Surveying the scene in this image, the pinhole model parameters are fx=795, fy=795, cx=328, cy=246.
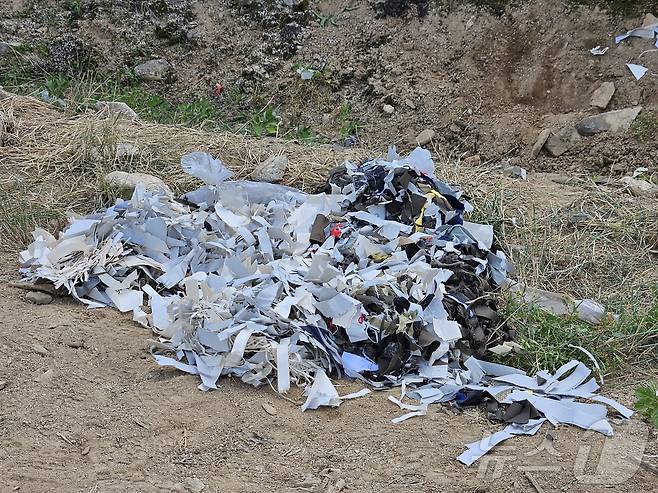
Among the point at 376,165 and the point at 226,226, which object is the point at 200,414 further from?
the point at 376,165

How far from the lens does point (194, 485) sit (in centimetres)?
227

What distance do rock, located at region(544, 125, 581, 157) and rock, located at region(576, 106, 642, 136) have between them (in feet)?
0.16

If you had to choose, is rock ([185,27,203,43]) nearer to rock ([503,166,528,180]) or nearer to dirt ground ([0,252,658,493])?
rock ([503,166,528,180])

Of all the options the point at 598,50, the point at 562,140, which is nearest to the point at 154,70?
the point at 562,140

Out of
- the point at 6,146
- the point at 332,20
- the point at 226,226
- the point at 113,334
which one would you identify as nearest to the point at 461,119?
the point at 332,20

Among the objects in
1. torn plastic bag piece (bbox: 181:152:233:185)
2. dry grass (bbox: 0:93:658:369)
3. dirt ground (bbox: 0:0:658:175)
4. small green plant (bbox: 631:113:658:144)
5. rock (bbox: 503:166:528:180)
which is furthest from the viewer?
dirt ground (bbox: 0:0:658:175)

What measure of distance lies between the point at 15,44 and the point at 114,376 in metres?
4.67

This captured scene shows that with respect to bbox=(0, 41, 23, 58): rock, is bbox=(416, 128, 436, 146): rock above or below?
below

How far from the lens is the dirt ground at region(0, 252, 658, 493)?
91.0 inches

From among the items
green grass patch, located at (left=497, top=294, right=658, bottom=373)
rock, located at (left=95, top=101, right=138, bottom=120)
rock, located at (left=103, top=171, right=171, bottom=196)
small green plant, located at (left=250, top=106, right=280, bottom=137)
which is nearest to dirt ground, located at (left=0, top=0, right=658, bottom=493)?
green grass patch, located at (left=497, top=294, right=658, bottom=373)

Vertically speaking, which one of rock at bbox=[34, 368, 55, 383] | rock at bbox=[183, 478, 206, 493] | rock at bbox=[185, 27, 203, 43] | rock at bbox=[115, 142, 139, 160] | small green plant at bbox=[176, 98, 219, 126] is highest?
rock at bbox=[185, 27, 203, 43]

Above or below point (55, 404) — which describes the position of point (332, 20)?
above

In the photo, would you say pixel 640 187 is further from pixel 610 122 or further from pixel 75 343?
pixel 75 343

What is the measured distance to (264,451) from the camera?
245cm
